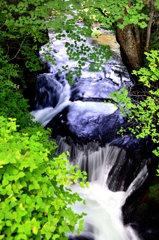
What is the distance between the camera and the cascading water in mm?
6633

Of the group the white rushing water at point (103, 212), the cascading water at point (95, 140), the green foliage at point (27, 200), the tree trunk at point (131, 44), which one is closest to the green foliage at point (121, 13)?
the tree trunk at point (131, 44)

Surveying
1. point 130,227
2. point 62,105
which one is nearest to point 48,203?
point 130,227

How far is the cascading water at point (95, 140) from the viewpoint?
6633 millimetres

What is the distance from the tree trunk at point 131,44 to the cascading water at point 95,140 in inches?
111

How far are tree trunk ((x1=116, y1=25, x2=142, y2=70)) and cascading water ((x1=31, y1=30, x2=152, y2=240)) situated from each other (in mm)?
2815

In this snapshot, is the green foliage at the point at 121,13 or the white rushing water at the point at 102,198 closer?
the green foliage at the point at 121,13

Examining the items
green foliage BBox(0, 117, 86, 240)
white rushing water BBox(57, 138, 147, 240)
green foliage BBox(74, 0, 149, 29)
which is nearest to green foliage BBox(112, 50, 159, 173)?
green foliage BBox(74, 0, 149, 29)

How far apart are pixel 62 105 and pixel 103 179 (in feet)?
13.2

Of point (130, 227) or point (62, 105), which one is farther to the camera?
point (62, 105)

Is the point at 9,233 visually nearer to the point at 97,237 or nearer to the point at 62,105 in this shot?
the point at 97,237

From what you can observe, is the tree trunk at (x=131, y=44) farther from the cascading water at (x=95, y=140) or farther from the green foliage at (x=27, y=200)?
the green foliage at (x=27, y=200)

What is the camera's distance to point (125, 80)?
11211 millimetres

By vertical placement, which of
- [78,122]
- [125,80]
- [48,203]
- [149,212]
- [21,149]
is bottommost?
[149,212]

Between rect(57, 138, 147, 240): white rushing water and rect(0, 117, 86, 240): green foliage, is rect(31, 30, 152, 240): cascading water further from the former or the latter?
rect(0, 117, 86, 240): green foliage
